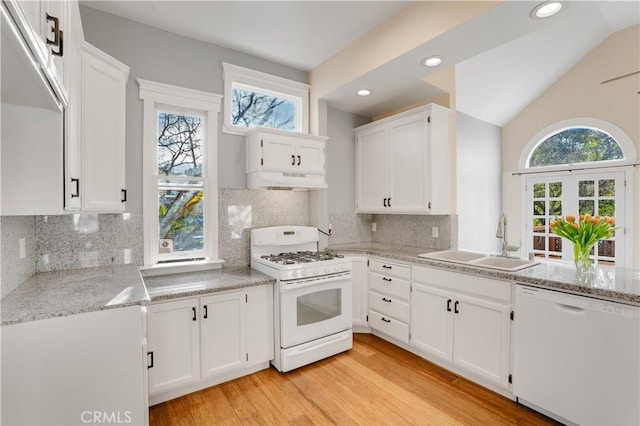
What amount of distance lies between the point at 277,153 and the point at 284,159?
0.31 ft

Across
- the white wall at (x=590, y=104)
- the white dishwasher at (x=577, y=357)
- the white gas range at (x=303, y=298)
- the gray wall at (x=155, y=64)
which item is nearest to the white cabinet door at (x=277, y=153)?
the gray wall at (x=155, y=64)

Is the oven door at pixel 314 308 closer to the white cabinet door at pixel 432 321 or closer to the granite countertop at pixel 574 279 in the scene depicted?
the white cabinet door at pixel 432 321

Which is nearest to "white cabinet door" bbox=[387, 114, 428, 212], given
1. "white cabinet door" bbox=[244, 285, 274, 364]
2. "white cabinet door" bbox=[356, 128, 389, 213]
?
"white cabinet door" bbox=[356, 128, 389, 213]

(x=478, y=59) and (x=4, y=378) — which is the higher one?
(x=478, y=59)

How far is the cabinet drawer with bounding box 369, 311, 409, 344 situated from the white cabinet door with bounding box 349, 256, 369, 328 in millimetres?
94

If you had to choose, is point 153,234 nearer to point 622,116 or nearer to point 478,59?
point 478,59

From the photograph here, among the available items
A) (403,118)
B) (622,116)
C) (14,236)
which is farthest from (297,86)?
(622,116)

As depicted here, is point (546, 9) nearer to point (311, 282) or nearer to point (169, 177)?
point (311, 282)

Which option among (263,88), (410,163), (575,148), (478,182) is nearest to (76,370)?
(263,88)

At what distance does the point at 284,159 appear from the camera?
308 cm

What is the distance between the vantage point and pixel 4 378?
1.25m

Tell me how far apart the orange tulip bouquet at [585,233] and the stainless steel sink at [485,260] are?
347 mm

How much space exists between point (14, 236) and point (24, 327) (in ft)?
2.64

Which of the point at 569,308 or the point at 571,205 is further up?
the point at 571,205
